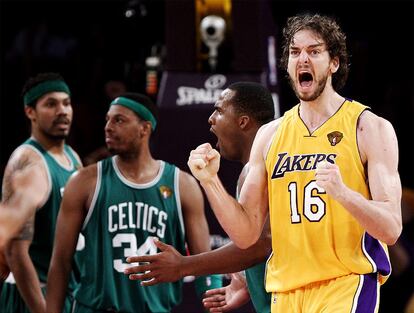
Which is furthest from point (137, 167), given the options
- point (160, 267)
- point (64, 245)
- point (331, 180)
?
point (331, 180)

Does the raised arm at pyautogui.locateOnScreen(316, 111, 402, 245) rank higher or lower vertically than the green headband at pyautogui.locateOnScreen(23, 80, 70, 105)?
lower

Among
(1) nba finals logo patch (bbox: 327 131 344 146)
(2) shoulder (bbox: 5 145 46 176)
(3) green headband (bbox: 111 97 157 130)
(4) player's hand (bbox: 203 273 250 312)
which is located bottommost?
(4) player's hand (bbox: 203 273 250 312)

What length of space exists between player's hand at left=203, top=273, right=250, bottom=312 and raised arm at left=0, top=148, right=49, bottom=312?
1.46m

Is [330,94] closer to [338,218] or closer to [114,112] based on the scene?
[338,218]

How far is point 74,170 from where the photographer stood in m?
7.32

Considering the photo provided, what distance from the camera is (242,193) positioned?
15.6 feet

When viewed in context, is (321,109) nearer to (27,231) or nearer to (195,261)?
(195,261)

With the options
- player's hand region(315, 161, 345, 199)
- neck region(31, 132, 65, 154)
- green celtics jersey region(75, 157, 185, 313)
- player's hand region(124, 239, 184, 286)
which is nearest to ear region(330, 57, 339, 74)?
player's hand region(315, 161, 345, 199)

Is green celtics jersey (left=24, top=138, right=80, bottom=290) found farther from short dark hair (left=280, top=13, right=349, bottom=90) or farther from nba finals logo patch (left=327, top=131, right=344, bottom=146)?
nba finals logo patch (left=327, top=131, right=344, bottom=146)

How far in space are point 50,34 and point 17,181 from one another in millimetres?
3755

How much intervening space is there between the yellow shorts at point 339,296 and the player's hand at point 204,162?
0.67 m

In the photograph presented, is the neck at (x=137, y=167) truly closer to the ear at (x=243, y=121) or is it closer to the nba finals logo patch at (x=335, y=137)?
the ear at (x=243, y=121)

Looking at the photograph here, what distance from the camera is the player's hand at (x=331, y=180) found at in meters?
4.09

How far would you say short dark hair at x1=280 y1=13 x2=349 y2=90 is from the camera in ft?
15.2
